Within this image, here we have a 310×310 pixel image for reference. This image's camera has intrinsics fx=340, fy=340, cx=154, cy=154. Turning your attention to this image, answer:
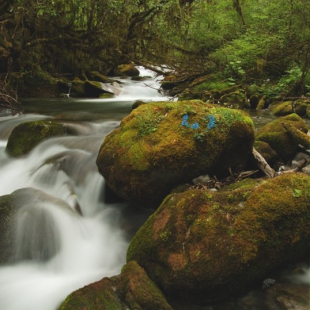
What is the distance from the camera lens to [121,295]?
2.74m

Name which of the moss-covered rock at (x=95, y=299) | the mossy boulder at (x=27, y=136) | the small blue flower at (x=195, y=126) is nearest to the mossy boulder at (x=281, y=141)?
the small blue flower at (x=195, y=126)

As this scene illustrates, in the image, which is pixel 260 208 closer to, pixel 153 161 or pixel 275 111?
pixel 153 161

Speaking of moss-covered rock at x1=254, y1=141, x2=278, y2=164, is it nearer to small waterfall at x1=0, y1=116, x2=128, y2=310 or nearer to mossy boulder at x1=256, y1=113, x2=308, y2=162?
mossy boulder at x1=256, y1=113, x2=308, y2=162

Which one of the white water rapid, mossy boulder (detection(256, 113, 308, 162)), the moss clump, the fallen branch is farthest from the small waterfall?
mossy boulder (detection(256, 113, 308, 162))

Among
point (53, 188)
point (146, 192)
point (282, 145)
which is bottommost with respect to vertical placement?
point (53, 188)

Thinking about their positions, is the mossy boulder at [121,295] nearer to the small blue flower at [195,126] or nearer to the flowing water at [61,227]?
the flowing water at [61,227]

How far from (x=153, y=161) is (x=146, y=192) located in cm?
40

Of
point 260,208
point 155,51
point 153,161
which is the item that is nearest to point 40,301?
point 153,161

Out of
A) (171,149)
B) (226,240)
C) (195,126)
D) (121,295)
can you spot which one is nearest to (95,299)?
(121,295)

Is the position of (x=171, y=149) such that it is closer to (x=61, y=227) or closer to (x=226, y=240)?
(x=226, y=240)

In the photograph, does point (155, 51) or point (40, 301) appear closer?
point (40, 301)

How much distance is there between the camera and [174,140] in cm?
415

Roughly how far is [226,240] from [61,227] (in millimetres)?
2278

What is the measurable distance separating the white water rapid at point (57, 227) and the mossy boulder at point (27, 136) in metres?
0.14
